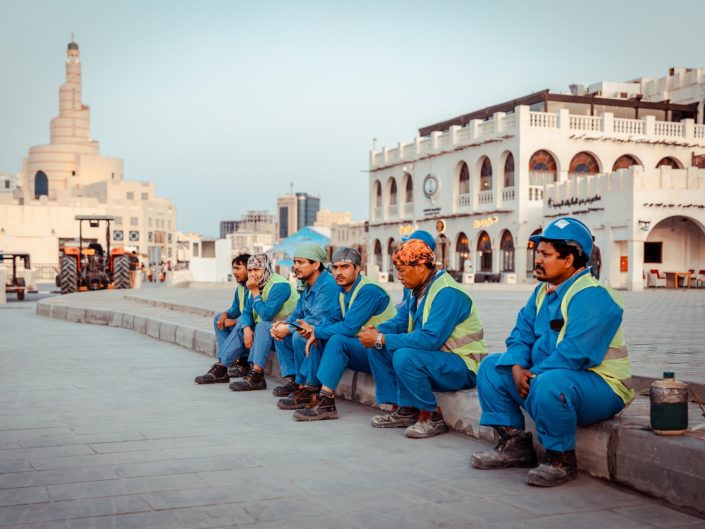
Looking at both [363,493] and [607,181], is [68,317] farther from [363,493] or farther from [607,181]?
[607,181]

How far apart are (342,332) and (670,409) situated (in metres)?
2.85

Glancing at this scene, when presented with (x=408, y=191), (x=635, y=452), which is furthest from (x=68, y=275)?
(x=408, y=191)

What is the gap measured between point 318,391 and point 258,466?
1806 millimetres

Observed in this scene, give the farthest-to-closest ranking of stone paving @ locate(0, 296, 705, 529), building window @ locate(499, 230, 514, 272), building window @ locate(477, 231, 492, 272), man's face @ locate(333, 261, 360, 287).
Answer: building window @ locate(477, 231, 492, 272) < building window @ locate(499, 230, 514, 272) < man's face @ locate(333, 261, 360, 287) < stone paving @ locate(0, 296, 705, 529)

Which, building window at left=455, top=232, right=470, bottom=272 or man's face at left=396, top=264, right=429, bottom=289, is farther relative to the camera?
building window at left=455, top=232, right=470, bottom=272

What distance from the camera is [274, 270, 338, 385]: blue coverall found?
699 centimetres

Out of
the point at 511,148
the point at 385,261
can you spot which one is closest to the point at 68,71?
the point at 385,261

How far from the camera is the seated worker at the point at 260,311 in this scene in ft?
25.8

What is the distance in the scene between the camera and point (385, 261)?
5491 cm

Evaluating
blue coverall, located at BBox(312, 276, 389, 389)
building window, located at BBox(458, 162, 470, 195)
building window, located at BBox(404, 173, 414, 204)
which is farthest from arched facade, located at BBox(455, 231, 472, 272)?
blue coverall, located at BBox(312, 276, 389, 389)

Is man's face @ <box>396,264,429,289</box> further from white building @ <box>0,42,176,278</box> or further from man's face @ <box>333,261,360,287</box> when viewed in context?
white building @ <box>0,42,176,278</box>

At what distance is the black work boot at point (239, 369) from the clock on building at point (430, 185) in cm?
4090

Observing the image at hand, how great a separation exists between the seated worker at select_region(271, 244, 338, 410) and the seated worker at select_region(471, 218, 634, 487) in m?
→ 2.23

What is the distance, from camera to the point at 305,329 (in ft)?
21.9
